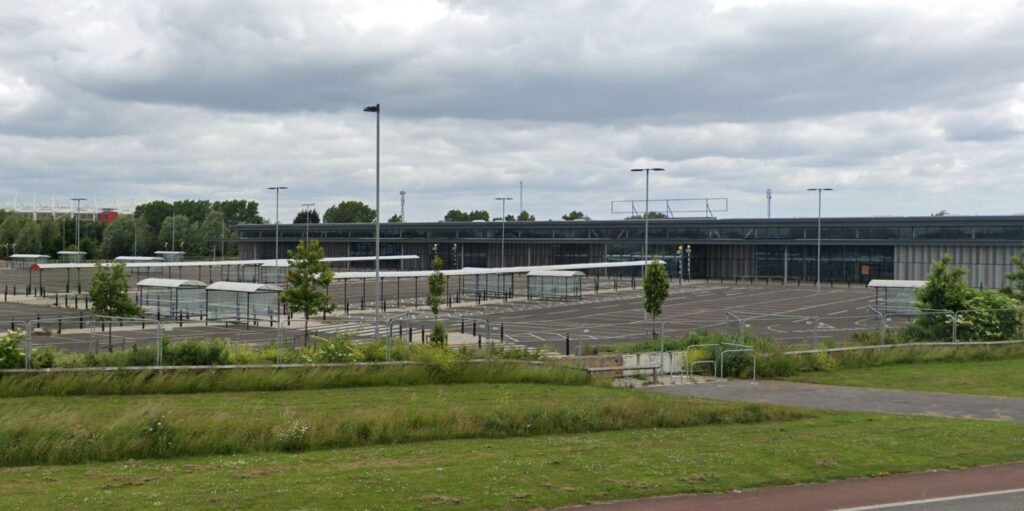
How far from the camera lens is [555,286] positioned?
7288cm

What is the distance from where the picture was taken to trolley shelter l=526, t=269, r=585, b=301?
237ft

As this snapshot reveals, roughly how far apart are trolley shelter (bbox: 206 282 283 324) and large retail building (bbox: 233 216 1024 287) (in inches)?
1955

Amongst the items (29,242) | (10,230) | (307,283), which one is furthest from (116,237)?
(307,283)

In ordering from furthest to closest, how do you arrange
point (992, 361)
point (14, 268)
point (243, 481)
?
point (14, 268) → point (992, 361) → point (243, 481)

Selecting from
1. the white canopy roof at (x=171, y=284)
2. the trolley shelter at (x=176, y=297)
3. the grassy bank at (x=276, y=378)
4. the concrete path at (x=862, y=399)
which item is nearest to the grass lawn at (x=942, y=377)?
the concrete path at (x=862, y=399)

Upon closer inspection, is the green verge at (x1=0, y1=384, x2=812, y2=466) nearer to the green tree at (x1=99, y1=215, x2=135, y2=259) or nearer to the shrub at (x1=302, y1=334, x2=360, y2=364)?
the shrub at (x1=302, y1=334, x2=360, y2=364)

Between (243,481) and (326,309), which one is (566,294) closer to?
(326,309)

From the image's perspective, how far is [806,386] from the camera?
26.7 metres

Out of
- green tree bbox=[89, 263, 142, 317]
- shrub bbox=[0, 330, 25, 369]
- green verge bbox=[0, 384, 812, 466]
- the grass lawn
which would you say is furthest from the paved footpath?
green tree bbox=[89, 263, 142, 317]

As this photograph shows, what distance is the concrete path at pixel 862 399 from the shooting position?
72.9 ft

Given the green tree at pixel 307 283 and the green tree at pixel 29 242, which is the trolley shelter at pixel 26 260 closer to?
the green tree at pixel 29 242

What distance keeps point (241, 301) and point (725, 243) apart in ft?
209

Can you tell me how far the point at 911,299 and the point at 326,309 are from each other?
1436 inches

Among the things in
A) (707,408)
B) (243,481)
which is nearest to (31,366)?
(243,481)
